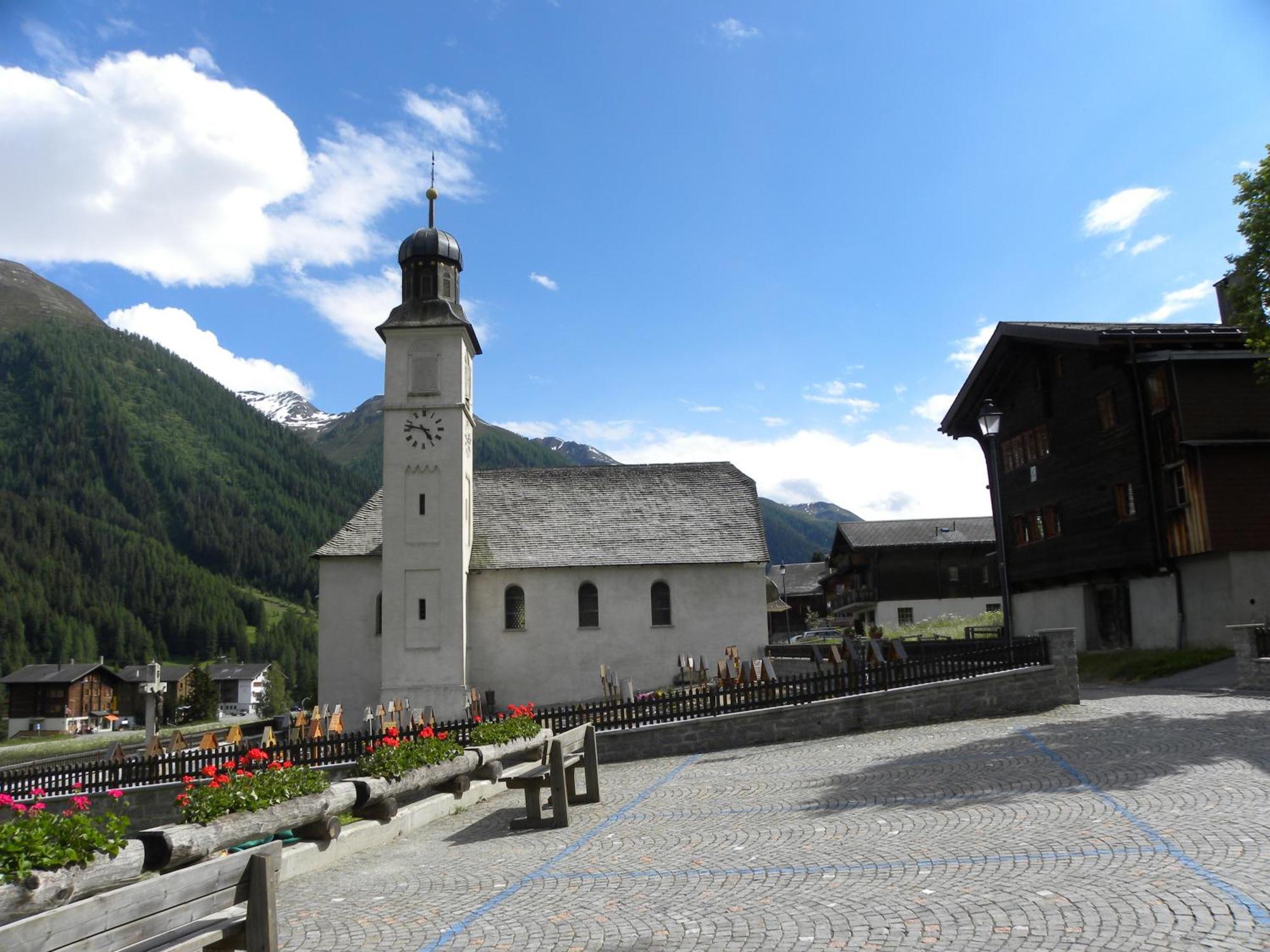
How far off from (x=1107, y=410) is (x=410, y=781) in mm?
26282

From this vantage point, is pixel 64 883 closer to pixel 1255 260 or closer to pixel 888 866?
pixel 888 866

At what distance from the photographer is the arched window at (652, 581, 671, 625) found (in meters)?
36.4

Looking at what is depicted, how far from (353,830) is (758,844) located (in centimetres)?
470

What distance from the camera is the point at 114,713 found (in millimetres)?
113938

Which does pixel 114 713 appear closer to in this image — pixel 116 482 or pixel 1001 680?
pixel 116 482

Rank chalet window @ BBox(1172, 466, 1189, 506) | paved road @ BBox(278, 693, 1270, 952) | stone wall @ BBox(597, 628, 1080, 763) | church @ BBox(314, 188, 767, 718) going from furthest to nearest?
church @ BBox(314, 188, 767, 718) < chalet window @ BBox(1172, 466, 1189, 506) < stone wall @ BBox(597, 628, 1080, 763) < paved road @ BBox(278, 693, 1270, 952)

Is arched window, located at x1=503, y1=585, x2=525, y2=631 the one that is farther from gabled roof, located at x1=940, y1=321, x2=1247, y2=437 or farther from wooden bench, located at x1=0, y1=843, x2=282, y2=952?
wooden bench, located at x1=0, y1=843, x2=282, y2=952

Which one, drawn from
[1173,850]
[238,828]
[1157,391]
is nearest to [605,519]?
[1157,391]

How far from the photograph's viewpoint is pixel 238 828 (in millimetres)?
8469

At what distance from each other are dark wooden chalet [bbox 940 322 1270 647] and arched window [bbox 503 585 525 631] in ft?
62.2

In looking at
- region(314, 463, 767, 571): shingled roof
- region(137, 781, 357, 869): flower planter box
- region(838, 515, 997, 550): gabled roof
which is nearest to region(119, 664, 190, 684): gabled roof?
region(838, 515, 997, 550): gabled roof

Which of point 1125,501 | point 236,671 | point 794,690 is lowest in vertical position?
point 236,671

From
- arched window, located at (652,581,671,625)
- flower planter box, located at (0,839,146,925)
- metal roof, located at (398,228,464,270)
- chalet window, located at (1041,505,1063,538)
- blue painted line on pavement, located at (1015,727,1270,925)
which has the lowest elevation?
blue painted line on pavement, located at (1015,727,1270,925)

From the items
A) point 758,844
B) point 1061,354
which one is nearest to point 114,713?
point 1061,354
